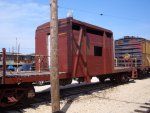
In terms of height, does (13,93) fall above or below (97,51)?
below

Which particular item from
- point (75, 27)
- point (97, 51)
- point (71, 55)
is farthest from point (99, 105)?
point (97, 51)

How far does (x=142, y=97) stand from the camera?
12594 millimetres

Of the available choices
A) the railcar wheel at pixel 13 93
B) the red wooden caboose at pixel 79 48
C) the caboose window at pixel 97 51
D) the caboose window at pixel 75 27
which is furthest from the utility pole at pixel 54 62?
the caboose window at pixel 97 51

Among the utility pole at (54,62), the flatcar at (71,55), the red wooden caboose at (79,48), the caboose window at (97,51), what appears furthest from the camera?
the caboose window at (97,51)

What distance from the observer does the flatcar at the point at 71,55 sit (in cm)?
988

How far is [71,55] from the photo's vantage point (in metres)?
12.2

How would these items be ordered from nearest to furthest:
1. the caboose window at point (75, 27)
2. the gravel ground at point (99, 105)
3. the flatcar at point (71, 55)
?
the gravel ground at point (99, 105), the flatcar at point (71, 55), the caboose window at point (75, 27)

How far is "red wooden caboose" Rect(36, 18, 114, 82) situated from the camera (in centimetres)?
1225

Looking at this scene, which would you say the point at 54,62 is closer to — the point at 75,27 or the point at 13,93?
the point at 13,93

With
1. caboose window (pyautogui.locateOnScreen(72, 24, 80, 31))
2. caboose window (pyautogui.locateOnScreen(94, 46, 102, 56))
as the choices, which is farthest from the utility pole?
caboose window (pyautogui.locateOnScreen(94, 46, 102, 56))

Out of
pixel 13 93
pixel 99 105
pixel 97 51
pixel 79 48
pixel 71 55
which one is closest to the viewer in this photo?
pixel 13 93

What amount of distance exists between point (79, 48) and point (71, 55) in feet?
2.72

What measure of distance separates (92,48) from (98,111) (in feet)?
17.6

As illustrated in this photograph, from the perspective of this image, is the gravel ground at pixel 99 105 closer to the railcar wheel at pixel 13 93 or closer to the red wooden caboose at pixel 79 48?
the railcar wheel at pixel 13 93
